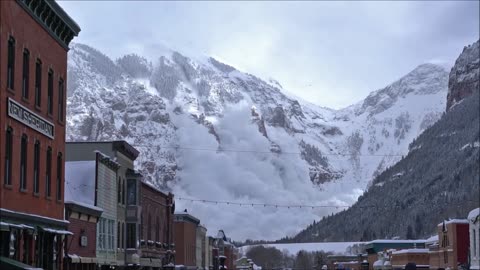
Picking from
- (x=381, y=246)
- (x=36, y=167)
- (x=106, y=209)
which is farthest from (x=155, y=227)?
(x=381, y=246)

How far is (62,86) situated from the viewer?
136 ft

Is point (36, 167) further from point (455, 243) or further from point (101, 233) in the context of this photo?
point (455, 243)

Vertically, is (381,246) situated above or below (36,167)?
below

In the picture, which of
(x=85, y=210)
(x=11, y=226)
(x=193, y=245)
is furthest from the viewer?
(x=193, y=245)

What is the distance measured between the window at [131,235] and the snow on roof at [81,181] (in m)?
10.3

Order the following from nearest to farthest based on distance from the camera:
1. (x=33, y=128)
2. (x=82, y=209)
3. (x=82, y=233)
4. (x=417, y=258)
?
(x=33, y=128), (x=82, y=209), (x=82, y=233), (x=417, y=258)

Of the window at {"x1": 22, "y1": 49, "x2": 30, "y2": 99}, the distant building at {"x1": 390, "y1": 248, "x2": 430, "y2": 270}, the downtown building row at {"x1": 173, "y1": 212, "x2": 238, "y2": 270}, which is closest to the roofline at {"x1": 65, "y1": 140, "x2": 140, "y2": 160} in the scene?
the window at {"x1": 22, "y1": 49, "x2": 30, "y2": 99}

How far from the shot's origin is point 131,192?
216 ft

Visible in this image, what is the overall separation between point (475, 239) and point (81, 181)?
38.2m

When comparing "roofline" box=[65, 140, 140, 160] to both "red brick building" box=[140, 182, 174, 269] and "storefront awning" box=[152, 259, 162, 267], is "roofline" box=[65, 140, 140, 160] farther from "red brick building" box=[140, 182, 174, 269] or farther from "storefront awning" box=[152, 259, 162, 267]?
"storefront awning" box=[152, 259, 162, 267]

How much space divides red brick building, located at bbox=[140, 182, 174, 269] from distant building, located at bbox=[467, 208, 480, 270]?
26871mm

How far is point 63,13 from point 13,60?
659 centimetres

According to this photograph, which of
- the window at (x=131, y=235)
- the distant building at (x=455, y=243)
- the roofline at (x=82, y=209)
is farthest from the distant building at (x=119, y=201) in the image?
the distant building at (x=455, y=243)

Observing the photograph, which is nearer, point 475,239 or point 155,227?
point 155,227
